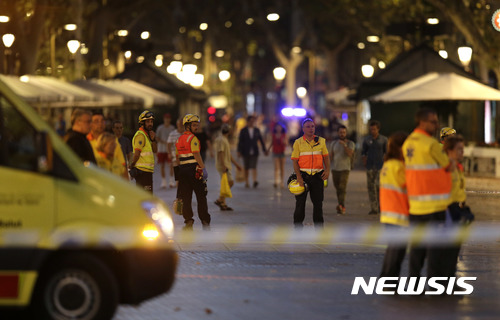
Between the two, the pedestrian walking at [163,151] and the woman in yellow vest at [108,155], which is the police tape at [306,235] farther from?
the pedestrian walking at [163,151]

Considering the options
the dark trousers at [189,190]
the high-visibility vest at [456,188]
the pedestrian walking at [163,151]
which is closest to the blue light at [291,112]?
the pedestrian walking at [163,151]

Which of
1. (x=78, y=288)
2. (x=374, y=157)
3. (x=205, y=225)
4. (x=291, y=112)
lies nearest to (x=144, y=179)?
(x=205, y=225)

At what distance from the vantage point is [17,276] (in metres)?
8.70

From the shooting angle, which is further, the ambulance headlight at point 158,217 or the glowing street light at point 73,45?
the glowing street light at point 73,45

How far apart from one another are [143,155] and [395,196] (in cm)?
687

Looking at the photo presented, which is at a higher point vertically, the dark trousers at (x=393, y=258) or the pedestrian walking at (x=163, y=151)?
the pedestrian walking at (x=163, y=151)

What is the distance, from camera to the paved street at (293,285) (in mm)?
9992

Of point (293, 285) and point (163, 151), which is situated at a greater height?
point (163, 151)

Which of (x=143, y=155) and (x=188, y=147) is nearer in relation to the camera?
(x=188, y=147)

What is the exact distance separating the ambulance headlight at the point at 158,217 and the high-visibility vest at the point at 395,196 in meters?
2.55

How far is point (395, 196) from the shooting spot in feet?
35.9

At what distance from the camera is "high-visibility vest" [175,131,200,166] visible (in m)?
16.6

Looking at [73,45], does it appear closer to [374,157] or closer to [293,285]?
[374,157]

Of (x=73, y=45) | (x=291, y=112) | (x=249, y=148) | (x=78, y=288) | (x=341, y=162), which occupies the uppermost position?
(x=73, y=45)
